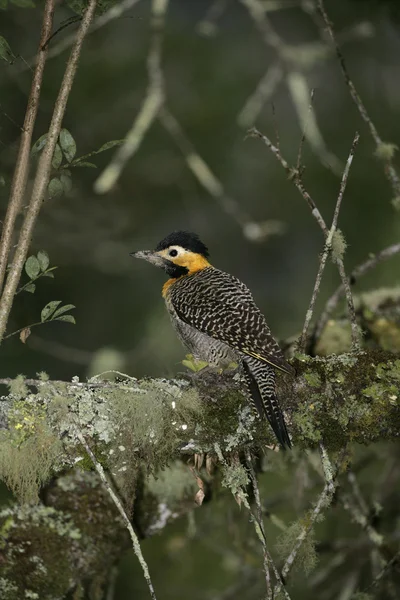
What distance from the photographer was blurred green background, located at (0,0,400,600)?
6484mm

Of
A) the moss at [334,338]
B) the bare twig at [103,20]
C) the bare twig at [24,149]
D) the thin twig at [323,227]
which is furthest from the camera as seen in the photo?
the moss at [334,338]

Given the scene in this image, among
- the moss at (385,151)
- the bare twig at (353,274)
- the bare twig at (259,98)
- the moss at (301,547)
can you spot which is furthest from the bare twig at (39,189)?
the bare twig at (353,274)

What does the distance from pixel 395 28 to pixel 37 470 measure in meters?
5.46

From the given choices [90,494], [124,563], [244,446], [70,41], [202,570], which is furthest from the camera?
[202,570]

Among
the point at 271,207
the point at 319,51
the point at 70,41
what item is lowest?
the point at 319,51

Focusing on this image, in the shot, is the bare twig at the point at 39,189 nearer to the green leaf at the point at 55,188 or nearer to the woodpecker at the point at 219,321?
the green leaf at the point at 55,188

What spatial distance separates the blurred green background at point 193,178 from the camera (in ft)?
21.3

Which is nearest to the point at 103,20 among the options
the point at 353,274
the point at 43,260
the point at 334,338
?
the point at 43,260

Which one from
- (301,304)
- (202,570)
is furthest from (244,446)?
(301,304)

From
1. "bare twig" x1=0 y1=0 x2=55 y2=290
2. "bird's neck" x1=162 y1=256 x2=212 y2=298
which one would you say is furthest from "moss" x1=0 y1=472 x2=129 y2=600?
"bird's neck" x1=162 y1=256 x2=212 y2=298

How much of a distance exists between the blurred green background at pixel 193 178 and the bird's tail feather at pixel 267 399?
280 cm

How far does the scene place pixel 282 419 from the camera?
313cm

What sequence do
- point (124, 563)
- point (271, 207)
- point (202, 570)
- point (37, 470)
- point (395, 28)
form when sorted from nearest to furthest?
point (37, 470), point (124, 563), point (202, 570), point (395, 28), point (271, 207)

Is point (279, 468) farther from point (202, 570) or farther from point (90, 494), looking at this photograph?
point (202, 570)
